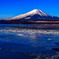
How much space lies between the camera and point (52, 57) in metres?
5.41

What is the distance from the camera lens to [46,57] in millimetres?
5441

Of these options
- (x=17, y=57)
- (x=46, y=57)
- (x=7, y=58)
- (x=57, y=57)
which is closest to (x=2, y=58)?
(x=7, y=58)

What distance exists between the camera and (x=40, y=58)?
5312 mm

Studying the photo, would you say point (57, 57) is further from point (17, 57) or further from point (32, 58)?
point (17, 57)

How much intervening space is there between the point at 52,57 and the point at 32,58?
68 centimetres

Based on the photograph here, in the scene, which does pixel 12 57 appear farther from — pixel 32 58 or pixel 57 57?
pixel 57 57

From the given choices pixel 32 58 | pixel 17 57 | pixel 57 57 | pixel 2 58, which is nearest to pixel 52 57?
pixel 57 57

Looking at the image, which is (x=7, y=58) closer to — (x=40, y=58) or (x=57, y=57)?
(x=40, y=58)

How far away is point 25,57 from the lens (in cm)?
546

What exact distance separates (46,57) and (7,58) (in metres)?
1.31

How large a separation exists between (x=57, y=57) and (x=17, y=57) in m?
1.35

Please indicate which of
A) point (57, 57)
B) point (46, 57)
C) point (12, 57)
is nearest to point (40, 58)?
point (46, 57)

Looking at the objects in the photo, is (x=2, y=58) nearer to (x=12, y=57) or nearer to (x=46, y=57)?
(x=12, y=57)

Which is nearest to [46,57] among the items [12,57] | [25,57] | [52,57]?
[52,57]
